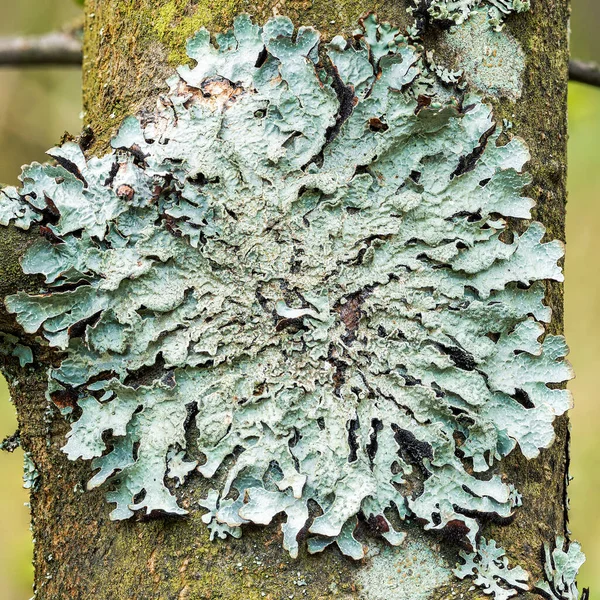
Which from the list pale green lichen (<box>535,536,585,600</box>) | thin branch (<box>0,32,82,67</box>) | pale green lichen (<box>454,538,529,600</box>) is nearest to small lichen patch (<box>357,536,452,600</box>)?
pale green lichen (<box>454,538,529,600</box>)

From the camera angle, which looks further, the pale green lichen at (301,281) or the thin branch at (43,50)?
the thin branch at (43,50)

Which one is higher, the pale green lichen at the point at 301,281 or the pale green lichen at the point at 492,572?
the pale green lichen at the point at 301,281

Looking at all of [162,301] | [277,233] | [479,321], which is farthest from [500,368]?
[162,301]

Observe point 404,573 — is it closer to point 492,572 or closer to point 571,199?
point 492,572

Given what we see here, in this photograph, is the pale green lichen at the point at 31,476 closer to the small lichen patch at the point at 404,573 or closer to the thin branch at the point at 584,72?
the small lichen patch at the point at 404,573

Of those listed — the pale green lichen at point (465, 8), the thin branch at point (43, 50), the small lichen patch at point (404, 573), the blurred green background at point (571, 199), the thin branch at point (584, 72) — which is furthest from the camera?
the blurred green background at point (571, 199)

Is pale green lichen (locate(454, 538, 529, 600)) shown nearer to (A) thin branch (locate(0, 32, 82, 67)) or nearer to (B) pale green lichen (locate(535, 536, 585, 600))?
(B) pale green lichen (locate(535, 536, 585, 600))

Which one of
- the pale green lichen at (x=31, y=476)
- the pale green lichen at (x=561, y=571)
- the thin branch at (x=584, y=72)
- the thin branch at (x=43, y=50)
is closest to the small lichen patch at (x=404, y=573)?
the pale green lichen at (x=561, y=571)

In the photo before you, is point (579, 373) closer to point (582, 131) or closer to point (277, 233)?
point (582, 131)

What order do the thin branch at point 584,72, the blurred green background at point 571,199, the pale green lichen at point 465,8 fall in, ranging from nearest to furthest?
the pale green lichen at point 465,8 < the thin branch at point 584,72 < the blurred green background at point 571,199
